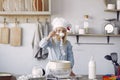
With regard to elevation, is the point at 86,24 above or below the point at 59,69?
above

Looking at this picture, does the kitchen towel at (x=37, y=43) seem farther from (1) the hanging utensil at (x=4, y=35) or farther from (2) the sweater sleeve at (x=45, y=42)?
(2) the sweater sleeve at (x=45, y=42)

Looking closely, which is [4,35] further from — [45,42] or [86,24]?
[45,42]


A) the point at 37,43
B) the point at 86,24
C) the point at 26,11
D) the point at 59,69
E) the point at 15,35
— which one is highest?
the point at 26,11

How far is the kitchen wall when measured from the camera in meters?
3.65

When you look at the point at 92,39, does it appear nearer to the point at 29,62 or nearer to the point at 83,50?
the point at 83,50

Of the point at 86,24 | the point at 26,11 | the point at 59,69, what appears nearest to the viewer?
the point at 59,69

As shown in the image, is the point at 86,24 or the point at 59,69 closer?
the point at 59,69

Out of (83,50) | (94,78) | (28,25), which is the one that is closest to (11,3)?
(28,25)

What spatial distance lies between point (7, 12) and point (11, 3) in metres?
0.16

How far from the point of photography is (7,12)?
137 inches

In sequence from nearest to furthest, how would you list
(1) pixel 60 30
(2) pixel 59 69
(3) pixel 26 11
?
(2) pixel 59 69, (1) pixel 60 30, (3) pixel 26 11

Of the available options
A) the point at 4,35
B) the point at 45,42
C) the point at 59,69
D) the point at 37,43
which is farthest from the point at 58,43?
the point at 4,35

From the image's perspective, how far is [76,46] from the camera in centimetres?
370

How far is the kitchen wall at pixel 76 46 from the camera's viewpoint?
3.65 m
